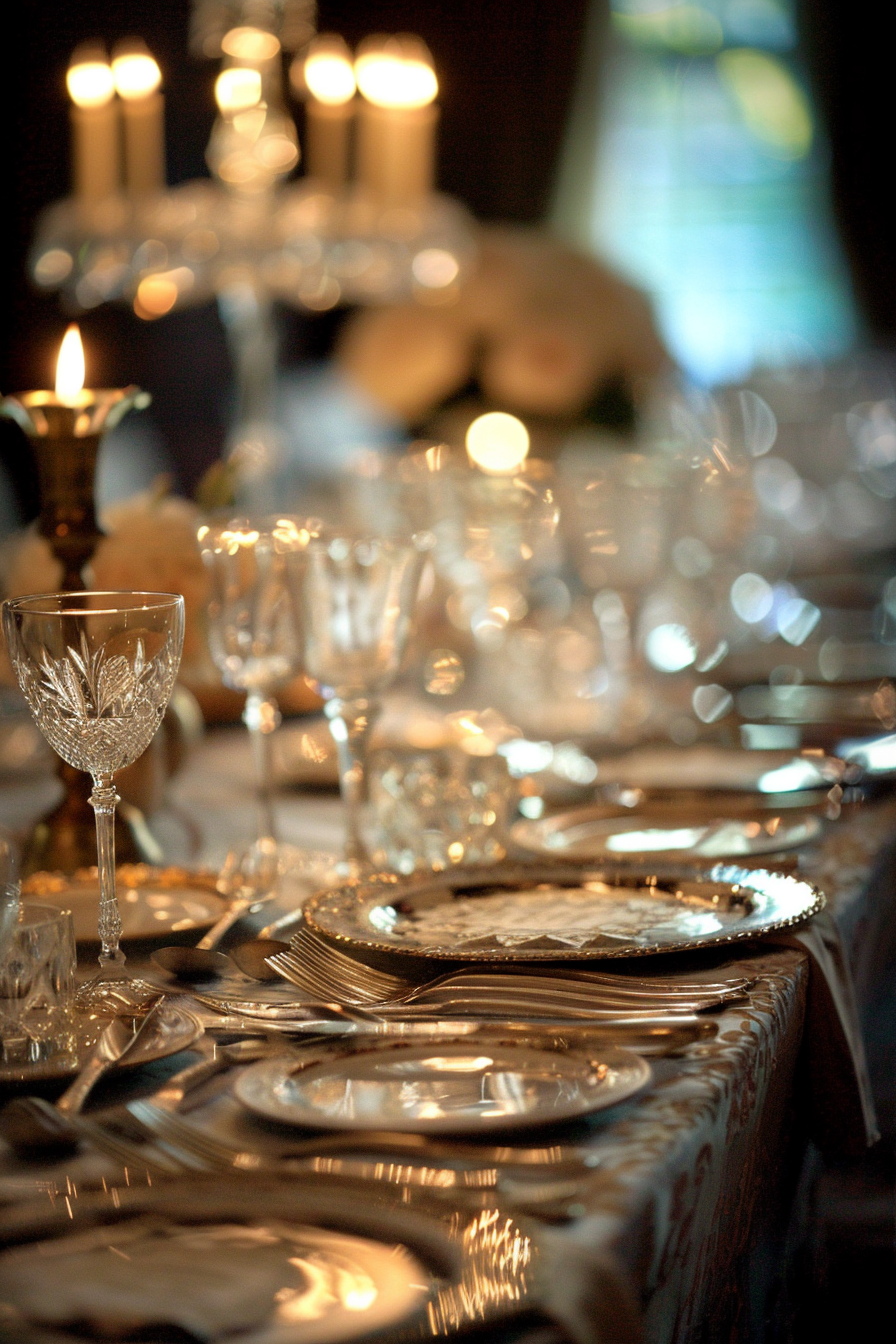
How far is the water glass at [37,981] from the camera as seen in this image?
64 centimetres

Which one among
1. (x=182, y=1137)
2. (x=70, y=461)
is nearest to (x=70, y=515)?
(x=70, y=461)

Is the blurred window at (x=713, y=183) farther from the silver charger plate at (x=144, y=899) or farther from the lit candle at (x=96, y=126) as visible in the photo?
the silver charger plate at (x=144, y=899)

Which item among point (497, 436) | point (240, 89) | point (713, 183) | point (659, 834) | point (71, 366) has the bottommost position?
point (497, 436)

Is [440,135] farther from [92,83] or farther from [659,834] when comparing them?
[659,834]

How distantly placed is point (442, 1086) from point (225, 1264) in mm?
142

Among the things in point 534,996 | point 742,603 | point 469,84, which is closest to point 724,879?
point 534,996

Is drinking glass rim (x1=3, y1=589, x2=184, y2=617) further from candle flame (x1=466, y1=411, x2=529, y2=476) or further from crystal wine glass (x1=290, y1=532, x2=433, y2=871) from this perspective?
candle flame (x1=466, y1=411, x2=529, y2=476)

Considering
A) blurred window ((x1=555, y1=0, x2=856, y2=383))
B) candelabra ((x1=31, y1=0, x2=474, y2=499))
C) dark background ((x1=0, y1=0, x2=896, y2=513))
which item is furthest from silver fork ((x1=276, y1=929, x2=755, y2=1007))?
blurred window ((x1=555, y1=0, x2=856, y2=383))

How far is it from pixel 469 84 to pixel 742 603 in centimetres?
357

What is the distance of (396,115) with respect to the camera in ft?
7.85

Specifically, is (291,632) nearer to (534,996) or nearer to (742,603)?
(534,996)

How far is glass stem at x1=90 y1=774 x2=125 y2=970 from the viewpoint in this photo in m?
0.73

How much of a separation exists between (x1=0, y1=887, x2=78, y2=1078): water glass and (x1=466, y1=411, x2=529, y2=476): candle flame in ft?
7.28

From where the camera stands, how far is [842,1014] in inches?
30.8
